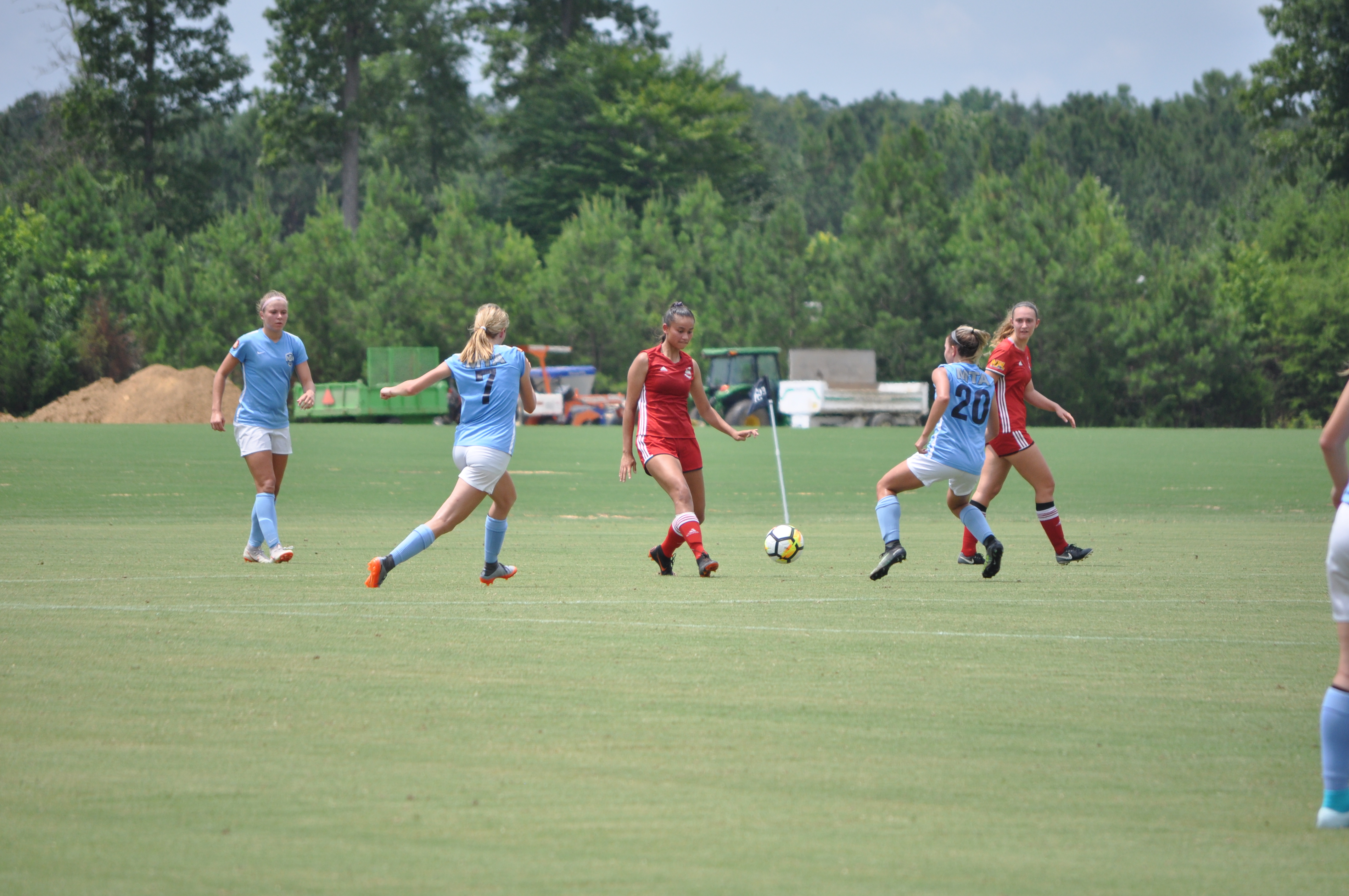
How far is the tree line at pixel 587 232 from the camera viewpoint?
187ft

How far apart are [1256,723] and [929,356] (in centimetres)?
5492

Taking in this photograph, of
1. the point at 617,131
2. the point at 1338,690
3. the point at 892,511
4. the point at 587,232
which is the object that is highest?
the point at 617,131

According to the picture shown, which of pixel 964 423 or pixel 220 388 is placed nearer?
pixel 964 423

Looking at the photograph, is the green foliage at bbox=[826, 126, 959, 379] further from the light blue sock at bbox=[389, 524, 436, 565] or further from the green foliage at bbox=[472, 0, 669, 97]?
the light blue sock at bbox=[389, 524, 436, 565]

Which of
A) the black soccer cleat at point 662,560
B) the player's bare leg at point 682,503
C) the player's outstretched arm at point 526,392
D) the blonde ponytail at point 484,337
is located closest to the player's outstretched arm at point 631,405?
the player's bare leg at point 682,503

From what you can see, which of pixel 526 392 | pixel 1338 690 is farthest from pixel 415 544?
pixel 1338 690

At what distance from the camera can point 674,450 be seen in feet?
36.1

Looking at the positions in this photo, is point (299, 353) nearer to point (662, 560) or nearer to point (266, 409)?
point (266, 409)

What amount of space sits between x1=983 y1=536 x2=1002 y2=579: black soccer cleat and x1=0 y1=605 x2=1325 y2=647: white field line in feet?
8.21

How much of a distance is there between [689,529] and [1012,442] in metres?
2.90

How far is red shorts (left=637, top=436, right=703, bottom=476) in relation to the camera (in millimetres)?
10945

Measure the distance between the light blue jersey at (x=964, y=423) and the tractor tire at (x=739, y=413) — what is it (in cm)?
3689

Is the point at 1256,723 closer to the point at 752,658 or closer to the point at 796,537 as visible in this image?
the point at 752,658

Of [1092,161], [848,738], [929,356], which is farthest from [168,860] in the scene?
[1092,161]
